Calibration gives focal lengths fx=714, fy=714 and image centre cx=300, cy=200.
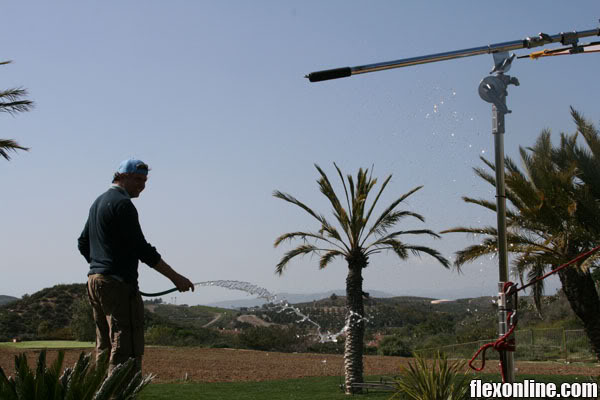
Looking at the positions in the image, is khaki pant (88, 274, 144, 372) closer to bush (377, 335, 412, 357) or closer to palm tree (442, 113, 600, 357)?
palm tree (442, 113, 600, 357)

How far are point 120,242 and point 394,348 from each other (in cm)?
2680

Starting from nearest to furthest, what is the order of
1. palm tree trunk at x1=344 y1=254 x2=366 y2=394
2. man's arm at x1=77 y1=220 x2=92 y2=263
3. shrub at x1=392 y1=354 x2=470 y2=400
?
man's arm at x1=77 y1=220 x2=92 y2=263
shrub at x1=392 y1=354 x2=470 y2=400
palm tree trunk at x1=344 y1=254 x2=366 y2=394

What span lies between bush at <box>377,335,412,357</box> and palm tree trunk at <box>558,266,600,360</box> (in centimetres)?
1591

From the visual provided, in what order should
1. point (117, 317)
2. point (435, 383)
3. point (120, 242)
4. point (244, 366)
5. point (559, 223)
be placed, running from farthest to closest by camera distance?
point (244, 366) → point (559, 223) → point (435, 383) → point (120, 242) → point (117, 317)

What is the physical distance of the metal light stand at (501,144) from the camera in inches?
175

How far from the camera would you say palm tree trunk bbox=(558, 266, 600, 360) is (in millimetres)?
14594

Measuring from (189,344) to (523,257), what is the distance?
21.5 m

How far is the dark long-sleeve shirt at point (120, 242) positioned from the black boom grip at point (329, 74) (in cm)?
146

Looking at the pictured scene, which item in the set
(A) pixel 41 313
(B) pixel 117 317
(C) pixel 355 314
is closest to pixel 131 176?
(B) pixel 117 317

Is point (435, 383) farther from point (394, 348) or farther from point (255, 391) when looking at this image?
point (394, 348)

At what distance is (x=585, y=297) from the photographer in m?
14.6

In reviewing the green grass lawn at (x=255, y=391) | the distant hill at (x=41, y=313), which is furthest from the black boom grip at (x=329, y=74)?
the distant hill at (x=41, y=313)

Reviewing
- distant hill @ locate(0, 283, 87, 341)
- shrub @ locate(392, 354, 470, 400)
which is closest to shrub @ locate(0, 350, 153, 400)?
shrub @ locate(392, 354, 470, 400)

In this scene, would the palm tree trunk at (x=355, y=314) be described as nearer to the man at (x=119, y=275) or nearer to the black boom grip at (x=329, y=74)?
the black boom grip at (x=329, y=74)
